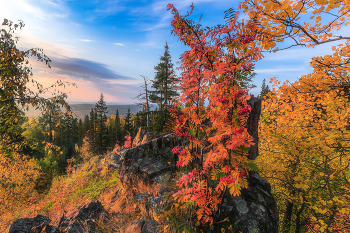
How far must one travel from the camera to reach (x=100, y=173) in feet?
37.0

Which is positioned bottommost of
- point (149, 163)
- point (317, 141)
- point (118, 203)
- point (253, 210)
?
point (118, 203)

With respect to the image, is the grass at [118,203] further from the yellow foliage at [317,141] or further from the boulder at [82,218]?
the yellow foliage at [317,141]

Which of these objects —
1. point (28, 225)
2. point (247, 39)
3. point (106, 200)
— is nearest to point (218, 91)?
point (247, 39)

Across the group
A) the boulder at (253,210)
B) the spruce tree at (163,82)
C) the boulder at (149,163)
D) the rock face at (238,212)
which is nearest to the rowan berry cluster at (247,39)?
the rock face at (238,212)

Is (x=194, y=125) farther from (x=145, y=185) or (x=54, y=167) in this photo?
(x=54, y=167)

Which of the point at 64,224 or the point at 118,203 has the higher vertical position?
the point at 64,224

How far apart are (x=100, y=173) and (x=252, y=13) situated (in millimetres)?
13176

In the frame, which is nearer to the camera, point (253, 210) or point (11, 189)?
point (253, 210)

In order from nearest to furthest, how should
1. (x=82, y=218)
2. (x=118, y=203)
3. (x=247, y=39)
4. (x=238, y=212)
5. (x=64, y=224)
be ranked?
(x=247, y=39) < (x=238, y=212) < (x=64, y=224) < (x=82, y=218) < (x=118, y=203)

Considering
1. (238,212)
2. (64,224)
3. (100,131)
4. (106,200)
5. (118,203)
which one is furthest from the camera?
(100,131)

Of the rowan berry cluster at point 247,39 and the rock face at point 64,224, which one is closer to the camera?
the rowan berry cluster at point 247,39

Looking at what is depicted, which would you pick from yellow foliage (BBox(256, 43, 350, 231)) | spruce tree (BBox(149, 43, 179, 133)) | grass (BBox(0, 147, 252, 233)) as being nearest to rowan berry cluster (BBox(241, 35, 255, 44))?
yellow foliage (BBox(256, 43, 350, 231))

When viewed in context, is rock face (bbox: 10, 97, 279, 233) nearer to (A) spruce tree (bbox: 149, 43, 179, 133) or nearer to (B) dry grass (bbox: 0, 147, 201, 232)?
(B) dry grass (bbox: 0, 147, 201, 232)

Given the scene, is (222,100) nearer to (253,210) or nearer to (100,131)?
(253,210)
